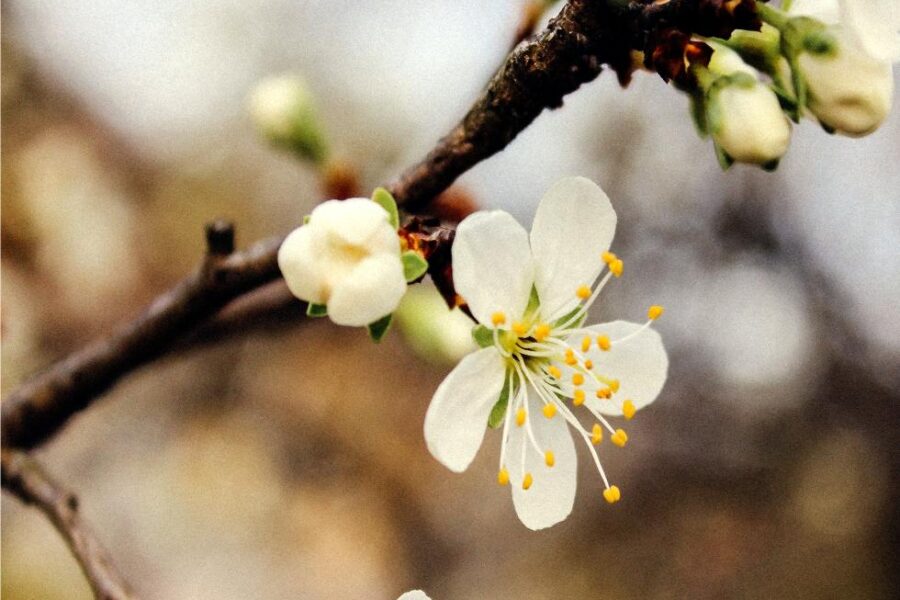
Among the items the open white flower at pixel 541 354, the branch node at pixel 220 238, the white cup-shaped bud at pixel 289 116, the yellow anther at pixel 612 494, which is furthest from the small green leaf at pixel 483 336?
the white cup-shaped bud at pixel 289 116

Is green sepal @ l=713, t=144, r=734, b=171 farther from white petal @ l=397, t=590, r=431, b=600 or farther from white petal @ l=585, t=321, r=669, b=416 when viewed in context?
white petal @ l=397, t=590, r=431, b=600

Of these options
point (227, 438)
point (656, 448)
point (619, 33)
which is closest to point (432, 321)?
point (619, 33)

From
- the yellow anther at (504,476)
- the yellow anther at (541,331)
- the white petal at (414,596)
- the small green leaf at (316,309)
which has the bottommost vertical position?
the white petal at (414,596)

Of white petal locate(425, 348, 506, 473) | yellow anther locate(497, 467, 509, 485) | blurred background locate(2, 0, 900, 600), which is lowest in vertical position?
blurred background locate(2, 0, 900, 600)

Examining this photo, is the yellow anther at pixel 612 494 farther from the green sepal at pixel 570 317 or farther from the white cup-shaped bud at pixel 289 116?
the white cup-shaped bud at pixel 289 116

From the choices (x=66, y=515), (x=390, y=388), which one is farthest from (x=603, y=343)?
(x=390, y=388)

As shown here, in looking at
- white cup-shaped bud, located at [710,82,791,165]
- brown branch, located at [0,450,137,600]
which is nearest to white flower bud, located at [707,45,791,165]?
white cup-shaped bud, located at [710,82,791,165]
